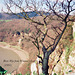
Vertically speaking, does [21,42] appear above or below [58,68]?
below

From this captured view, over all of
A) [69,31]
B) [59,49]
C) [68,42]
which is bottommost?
[59,49]

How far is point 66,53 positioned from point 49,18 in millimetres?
3978

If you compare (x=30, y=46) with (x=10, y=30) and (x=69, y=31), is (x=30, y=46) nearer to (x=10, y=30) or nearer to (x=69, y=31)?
(x=10, y=30)

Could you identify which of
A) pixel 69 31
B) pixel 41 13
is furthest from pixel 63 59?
pixel 41 13

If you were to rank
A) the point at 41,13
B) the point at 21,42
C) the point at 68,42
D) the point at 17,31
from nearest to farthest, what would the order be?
the point at 41,13, the point at 68,42, the point at 21,42, the point at 17,31

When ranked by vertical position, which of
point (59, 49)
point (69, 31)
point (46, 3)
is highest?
point (46, 3)

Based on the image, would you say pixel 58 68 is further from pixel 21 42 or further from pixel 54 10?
pixel 21 42

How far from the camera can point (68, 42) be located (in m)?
9.38

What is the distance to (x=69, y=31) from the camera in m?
10.4

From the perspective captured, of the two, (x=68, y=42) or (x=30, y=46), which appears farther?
(x=30, y=46)

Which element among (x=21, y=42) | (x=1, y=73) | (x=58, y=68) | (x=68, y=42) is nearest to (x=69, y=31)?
(x=68, y=42)

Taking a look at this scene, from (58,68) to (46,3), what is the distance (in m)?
5.46

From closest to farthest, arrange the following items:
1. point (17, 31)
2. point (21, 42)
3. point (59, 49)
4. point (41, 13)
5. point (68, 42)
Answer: point (41, 13) → point (68, 42) → point (59, 49) → point (21, 42) → point (17, 31)

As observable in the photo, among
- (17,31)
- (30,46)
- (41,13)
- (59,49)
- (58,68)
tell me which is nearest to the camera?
(41,13)
